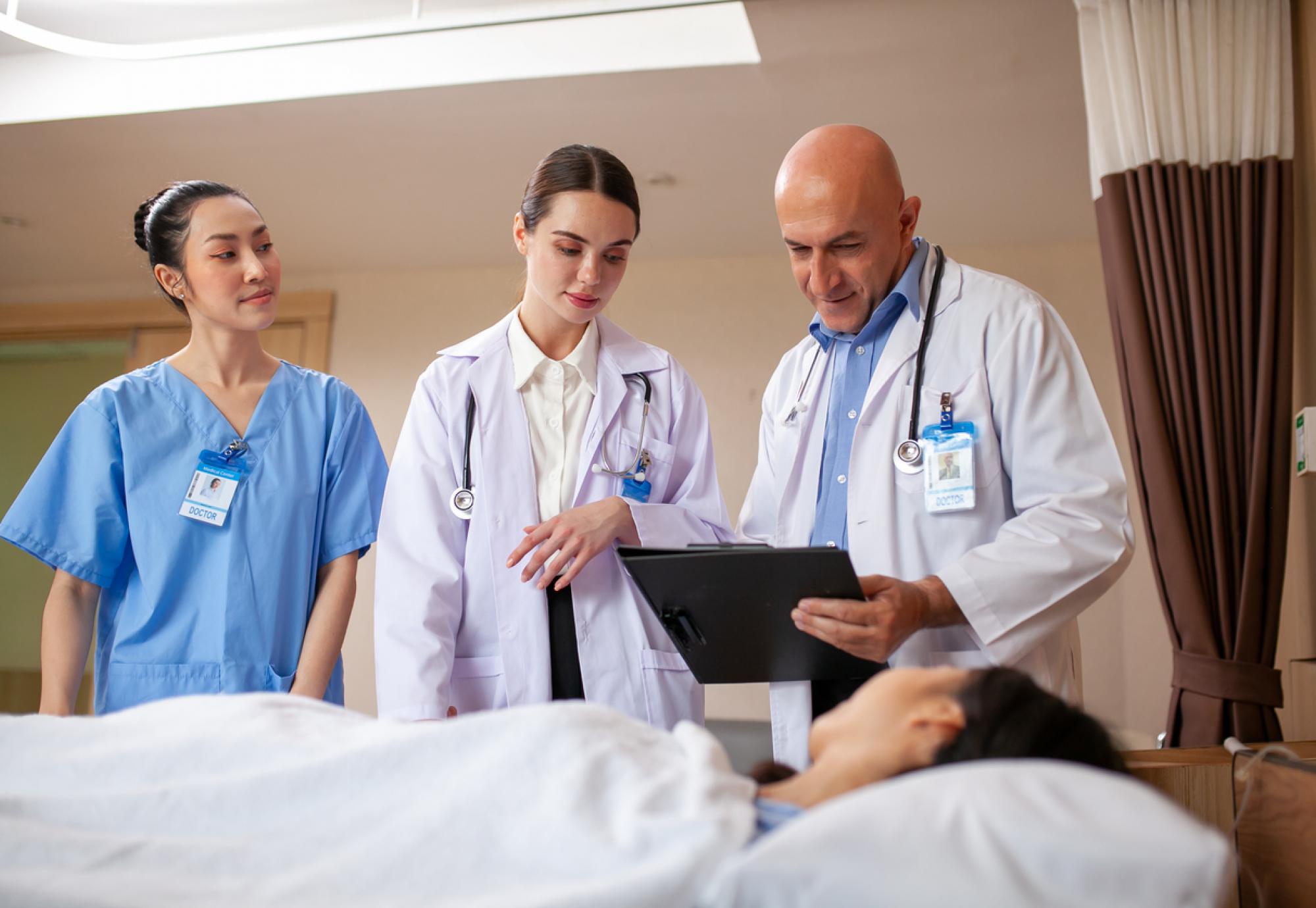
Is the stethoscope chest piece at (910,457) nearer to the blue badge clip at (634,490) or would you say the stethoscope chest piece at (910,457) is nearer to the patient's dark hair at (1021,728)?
the blue badge clip at (634,490)

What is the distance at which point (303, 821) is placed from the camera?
1.01 metres

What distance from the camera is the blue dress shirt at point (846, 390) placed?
5.74 ft

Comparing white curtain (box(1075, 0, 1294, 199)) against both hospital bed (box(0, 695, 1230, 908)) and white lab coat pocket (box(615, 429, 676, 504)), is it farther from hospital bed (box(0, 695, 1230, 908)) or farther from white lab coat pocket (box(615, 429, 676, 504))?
hospital bed (box(0, 695, 1230, 908))

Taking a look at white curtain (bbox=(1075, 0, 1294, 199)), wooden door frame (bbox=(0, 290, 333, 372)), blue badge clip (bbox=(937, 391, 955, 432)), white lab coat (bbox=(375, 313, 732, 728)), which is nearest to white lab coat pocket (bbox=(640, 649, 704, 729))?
white lab coat (bbox=(375, 313, 732, 728))

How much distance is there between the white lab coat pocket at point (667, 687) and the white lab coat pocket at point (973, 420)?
19.2 inches

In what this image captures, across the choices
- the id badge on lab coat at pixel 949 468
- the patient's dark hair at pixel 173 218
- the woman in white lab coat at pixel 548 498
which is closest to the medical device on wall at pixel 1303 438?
the id badge on lab coat at pixel 949 468

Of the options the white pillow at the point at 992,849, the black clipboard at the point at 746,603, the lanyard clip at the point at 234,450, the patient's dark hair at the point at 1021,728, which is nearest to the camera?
the white pillow at the point at 992,849

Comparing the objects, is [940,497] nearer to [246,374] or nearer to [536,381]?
[536,381]

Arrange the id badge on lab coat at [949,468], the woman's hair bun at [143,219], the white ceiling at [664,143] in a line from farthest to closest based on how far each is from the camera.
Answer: the white ceiling at [664,143]
the woman's hair bun at [143,219]
the id badge on lab coat at [949,468]

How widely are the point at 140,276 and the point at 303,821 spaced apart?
4.80m

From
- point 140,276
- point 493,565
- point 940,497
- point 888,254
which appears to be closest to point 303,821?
point 493,565

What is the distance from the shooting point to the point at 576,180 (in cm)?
182

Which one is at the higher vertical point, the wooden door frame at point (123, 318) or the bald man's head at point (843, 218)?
the wooden door frame at point (123, 318)

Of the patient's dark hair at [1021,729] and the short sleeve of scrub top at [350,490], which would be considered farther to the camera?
the short sleeve of scrub top at [350,490]
